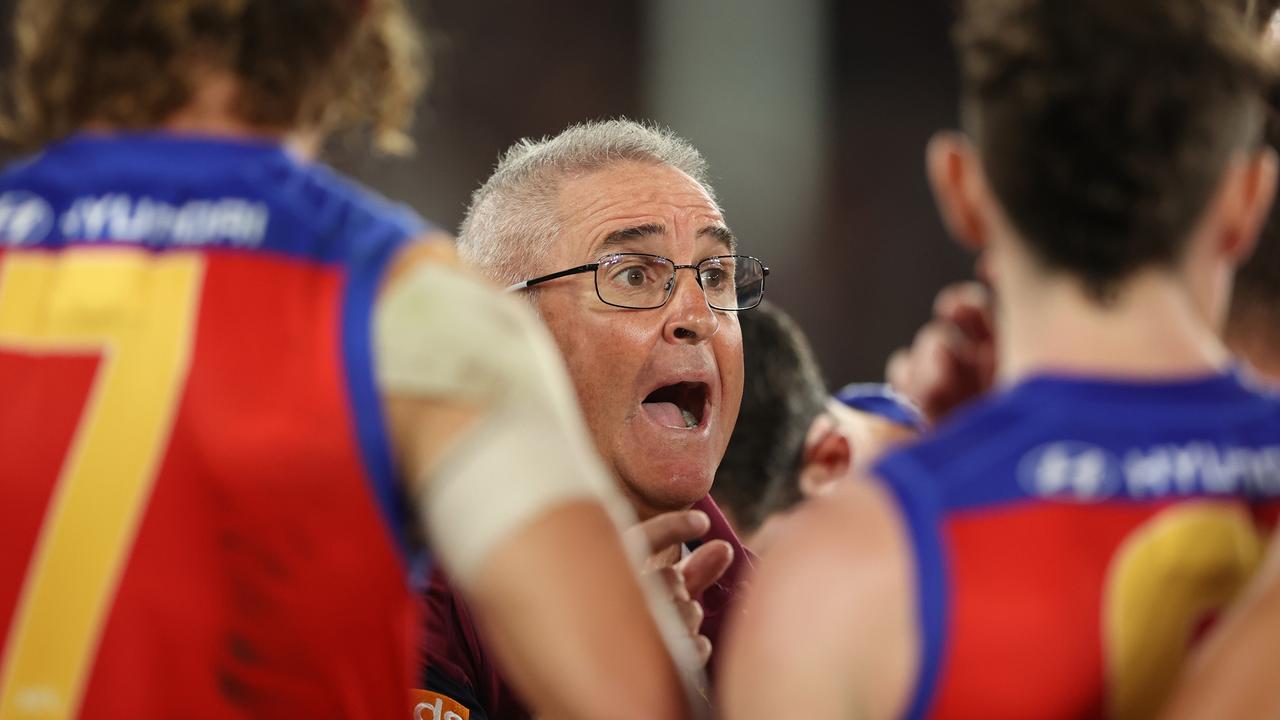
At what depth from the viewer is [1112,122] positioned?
1165 millimetres

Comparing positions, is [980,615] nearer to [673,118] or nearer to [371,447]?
[371,447]

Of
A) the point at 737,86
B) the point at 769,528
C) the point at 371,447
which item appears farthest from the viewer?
the point at 737,86

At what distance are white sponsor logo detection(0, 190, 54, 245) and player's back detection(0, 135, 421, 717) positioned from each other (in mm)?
41

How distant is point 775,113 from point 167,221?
570 cm

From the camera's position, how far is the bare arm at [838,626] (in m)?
1.13

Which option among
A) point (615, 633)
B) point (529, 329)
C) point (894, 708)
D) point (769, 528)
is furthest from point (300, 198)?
point (769, 528)

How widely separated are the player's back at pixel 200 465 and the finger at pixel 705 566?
0.78 metres

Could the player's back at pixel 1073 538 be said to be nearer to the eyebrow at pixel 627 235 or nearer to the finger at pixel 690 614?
the finger at pixel 690 614

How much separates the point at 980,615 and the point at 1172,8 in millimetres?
516

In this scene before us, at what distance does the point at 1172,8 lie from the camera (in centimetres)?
120

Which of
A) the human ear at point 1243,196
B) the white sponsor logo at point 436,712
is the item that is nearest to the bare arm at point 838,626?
the human ear at point 1243,196

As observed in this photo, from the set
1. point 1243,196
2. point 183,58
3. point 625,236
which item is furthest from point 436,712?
point 1243,196

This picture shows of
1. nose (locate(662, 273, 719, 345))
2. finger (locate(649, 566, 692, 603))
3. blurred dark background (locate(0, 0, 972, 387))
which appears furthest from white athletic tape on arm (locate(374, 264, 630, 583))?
blurred dark background (locate(0, 0, 972, 387))

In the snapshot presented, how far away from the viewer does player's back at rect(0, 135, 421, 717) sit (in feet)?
3.66
